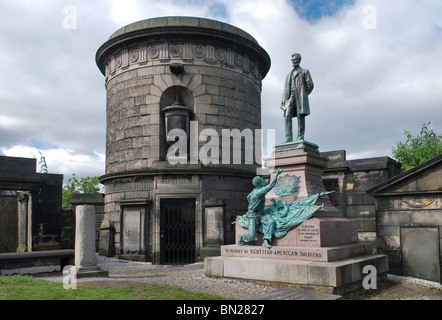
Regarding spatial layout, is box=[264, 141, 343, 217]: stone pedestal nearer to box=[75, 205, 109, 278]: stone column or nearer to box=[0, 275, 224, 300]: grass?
box=[0, 275, 224, 300]: grass

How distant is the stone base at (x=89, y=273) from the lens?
33.9ft

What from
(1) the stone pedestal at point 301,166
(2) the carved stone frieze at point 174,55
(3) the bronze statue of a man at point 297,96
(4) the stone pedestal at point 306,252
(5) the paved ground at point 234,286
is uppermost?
(2) the carved stone frieze at point 174,55

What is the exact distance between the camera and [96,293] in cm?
802

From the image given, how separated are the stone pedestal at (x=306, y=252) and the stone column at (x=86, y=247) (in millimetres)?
2904

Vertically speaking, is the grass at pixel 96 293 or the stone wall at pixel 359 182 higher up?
the stone wall at pixel 359 182

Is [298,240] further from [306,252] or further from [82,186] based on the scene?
[82,186]

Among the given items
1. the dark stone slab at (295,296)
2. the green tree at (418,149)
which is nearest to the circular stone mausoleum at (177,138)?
the dark stone slab at (295,296)

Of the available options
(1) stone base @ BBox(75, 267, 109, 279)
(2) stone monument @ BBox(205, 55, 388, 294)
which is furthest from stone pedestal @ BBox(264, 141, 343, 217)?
(1) stone base @ BBox(75, 267, 109, 279)

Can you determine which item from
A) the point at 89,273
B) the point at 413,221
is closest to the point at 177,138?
the point at 89,273

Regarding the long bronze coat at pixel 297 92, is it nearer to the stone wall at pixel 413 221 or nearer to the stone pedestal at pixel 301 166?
the stone pedestal at pixel 301 166

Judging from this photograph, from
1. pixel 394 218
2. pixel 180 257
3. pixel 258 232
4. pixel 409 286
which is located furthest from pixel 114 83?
pixel 409 286

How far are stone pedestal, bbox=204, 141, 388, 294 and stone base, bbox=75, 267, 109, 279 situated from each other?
8.85ft

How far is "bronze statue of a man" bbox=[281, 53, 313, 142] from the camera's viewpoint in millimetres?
11430

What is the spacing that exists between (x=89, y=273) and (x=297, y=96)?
23.3 feet
